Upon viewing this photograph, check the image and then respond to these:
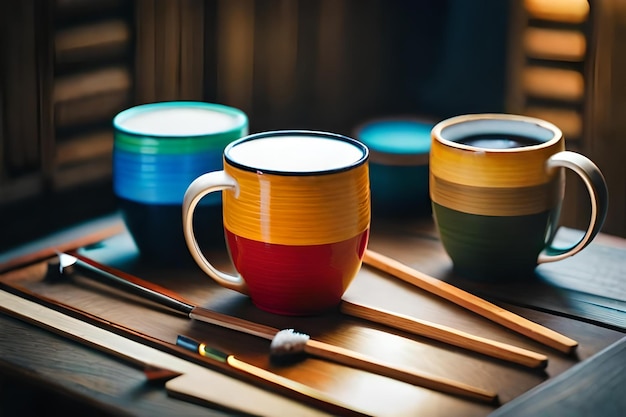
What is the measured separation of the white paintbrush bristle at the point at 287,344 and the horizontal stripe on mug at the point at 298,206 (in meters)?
0.08

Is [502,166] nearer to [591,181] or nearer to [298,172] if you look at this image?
[591,181]

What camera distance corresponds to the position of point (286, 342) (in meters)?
0.76

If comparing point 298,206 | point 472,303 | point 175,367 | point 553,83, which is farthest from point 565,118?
point 175,367

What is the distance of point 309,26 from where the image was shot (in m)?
1.25

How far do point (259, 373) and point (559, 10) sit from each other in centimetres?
65

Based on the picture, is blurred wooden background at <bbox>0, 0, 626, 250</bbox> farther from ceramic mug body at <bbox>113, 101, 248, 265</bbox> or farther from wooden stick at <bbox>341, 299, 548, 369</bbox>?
wooden stick at <bbox>341, 299, 548, 369</bbox>

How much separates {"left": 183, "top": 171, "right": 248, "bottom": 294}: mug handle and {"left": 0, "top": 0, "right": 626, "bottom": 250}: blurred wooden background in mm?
273

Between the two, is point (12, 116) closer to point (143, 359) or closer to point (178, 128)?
point (178, 128)

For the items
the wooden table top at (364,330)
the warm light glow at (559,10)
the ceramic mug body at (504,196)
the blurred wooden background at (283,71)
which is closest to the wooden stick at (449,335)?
the wooden table top at (364,330)

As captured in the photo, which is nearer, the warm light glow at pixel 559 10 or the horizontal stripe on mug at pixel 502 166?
the horizontal stripe on mug at pixel 502 166

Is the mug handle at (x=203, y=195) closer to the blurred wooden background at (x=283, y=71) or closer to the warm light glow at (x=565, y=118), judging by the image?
the blurred wooden background at (x=283, y=71)

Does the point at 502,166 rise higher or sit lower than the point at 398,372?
higher

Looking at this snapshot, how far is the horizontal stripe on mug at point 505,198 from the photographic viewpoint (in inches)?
33.6

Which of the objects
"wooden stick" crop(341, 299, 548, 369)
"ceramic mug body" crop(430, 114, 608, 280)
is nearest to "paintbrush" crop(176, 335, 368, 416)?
"wooden stick" crop(341, 299, 548, 369)
